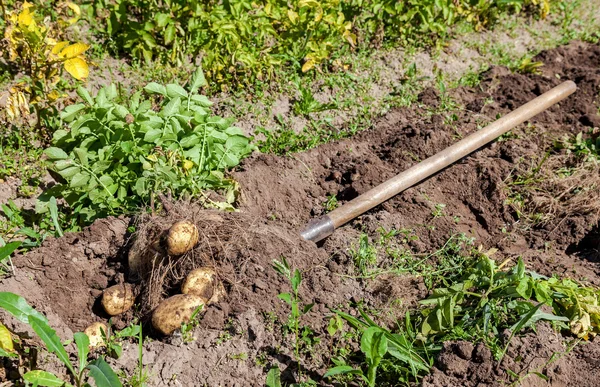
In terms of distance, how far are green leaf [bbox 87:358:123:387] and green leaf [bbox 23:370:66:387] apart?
15 cm

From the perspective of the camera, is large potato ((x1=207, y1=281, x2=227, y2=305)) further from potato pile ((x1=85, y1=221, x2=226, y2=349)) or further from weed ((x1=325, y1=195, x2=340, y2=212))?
weed ((x1=325, y1=195, x2=340, y2=212))

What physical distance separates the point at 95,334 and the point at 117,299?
0.21m

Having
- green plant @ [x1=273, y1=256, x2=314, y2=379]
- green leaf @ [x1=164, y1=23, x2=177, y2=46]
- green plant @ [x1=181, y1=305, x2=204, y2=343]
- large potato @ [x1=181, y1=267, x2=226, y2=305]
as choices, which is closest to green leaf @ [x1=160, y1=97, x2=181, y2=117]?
large potato @ [x1=181, y1=267, x2=226, y2=305]

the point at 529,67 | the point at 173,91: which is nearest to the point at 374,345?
the point at 173,91

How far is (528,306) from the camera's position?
10.5 feet

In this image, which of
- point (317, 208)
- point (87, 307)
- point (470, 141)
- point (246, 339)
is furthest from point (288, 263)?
point (470, 141)

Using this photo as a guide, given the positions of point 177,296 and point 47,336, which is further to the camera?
point 177,296

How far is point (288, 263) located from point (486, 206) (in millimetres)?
1644

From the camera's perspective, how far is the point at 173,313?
316 centimetres

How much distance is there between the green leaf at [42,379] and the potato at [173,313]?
56 centimetres

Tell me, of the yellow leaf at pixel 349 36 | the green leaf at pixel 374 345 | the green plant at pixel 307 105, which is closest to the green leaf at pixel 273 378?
the green leaf at pixel 374 345

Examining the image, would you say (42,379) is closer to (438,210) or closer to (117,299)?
(117,299)

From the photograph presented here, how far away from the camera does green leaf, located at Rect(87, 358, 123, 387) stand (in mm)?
2617

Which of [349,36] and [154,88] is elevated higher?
[154,88]
